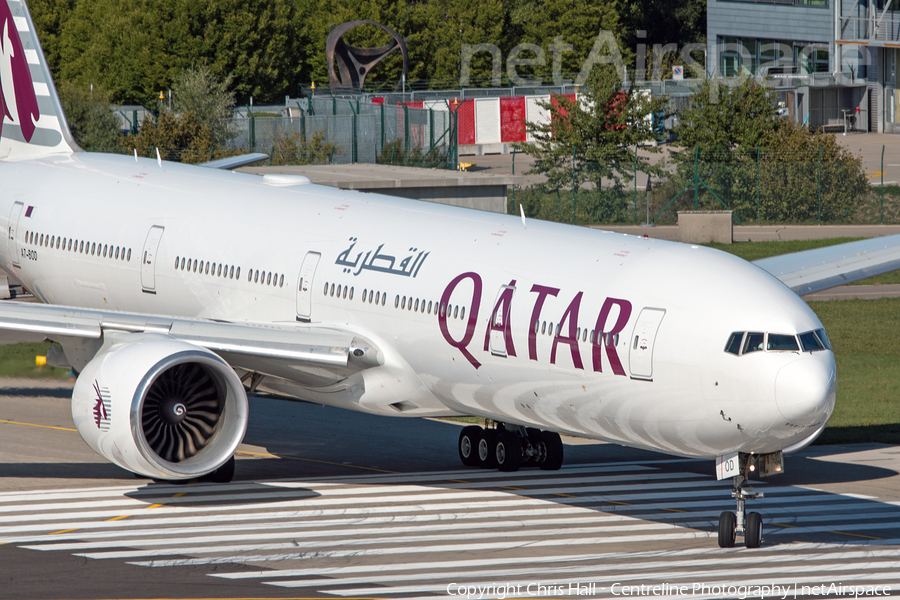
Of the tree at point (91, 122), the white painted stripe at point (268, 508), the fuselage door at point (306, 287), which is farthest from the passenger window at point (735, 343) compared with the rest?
the tree at point (91, 122)

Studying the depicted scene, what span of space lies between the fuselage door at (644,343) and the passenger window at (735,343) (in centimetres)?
104

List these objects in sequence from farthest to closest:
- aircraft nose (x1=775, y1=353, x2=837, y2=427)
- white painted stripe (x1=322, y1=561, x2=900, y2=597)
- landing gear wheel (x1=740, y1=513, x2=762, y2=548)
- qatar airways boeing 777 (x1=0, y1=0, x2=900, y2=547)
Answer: landing gear wheel (x1=740, y1=513, x2=762, y2=548), qatar airways boeing 777 (x1=0, y1=0, x2=900, y2=547), aircraft nose (x1=775, y1=353, x2=837, y2=427), white painted stripe (x1=322, y1=561, x2=900, y2=597)

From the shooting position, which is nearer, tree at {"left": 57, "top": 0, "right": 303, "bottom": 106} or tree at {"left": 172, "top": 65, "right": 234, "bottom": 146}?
tree at {"left": 172, "top": 65, "right": 234, "bottom": 146}

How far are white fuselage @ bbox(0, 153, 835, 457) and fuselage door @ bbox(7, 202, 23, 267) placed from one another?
1.78 ft

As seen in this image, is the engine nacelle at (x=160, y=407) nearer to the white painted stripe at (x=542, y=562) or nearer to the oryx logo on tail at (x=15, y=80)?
the white painted stripe at (x=542, y=562)

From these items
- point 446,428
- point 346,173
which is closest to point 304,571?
point 446,428

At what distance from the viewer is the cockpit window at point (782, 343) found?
1594cm

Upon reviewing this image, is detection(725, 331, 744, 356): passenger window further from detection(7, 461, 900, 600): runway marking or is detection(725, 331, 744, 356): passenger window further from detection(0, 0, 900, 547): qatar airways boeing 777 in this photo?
detection(7, 461, 900, 600): runway marking

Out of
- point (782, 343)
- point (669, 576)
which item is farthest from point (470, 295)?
point (669, 576)

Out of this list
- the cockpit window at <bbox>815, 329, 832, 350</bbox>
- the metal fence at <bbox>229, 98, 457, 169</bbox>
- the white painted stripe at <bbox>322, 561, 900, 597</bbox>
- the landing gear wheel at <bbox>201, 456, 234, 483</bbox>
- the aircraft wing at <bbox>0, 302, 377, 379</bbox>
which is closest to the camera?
the white painted stripe at <bbox>322, 561, 900, 597</bbox>

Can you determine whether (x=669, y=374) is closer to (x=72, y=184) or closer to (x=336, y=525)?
(x=336, y=525)

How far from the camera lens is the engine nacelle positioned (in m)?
18.8

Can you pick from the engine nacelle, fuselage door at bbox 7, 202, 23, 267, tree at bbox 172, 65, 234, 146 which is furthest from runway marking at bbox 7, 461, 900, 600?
tree at bbox 172, 65, 234, 146

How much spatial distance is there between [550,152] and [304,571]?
52.9m
